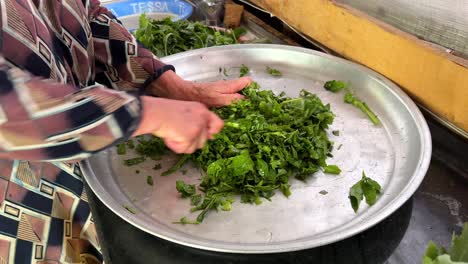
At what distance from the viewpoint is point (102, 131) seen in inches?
31.6

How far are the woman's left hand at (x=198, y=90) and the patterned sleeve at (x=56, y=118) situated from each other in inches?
20.8

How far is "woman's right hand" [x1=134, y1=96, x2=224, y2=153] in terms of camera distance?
85 centimetres

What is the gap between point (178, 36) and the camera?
71.9 inches

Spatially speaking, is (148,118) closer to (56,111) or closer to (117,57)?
(56,111)

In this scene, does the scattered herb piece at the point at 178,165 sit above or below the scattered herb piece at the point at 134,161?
above

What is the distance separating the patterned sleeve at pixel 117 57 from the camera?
133 centimetres

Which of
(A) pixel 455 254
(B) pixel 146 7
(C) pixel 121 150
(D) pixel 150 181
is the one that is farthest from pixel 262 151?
(B) pixel 146 7

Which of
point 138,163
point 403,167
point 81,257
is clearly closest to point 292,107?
point 403,167

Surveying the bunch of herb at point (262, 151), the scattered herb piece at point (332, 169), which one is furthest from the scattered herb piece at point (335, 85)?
the scattered herb piece at point (332, 169)

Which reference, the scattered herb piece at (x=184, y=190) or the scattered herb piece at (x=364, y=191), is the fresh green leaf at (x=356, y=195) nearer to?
the scattered herb piece at (x=364, y=191)

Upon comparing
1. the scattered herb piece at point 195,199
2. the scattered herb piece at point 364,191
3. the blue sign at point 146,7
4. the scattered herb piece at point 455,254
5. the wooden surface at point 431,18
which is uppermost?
the wooden surface at point 431,18

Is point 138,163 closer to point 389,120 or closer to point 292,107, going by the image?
point 292,107

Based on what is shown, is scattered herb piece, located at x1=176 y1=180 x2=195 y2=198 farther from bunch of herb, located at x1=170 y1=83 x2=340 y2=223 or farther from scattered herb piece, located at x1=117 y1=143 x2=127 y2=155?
scattered herb piece, located at x1=117 y1=143 x2=127 y2=155

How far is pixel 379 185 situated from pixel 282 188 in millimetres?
223
